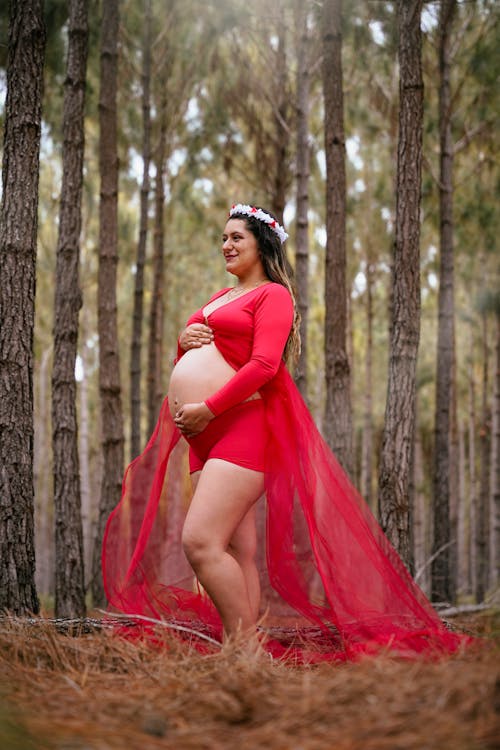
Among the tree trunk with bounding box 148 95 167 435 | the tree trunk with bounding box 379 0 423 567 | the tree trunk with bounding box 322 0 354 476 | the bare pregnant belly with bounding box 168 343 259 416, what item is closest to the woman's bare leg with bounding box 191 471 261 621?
the bare pregnant belly with bounding box 168 343 259 416

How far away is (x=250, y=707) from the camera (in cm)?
188

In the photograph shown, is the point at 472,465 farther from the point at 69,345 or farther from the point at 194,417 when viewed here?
the point at 194,417

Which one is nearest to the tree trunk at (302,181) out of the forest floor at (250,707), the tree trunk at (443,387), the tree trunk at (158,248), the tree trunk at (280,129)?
the tree trunk at (280,129)

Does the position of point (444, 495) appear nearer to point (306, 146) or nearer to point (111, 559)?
point (306, 146)

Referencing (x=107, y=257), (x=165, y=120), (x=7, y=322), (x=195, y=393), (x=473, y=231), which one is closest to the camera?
(x=195, y=393)

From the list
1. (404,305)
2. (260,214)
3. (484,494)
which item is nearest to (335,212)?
(404,305)

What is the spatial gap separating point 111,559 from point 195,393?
990 millimetres

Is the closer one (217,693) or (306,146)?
(217,693)

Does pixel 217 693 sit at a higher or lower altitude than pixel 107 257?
lower

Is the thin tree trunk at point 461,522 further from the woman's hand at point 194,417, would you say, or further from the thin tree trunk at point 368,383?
the woman's hand at point 194,417

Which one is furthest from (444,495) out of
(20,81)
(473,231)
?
(20,81)

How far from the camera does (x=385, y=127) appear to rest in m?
11.2

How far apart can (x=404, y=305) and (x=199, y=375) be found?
1.70 m

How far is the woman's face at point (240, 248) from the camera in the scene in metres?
3.55
